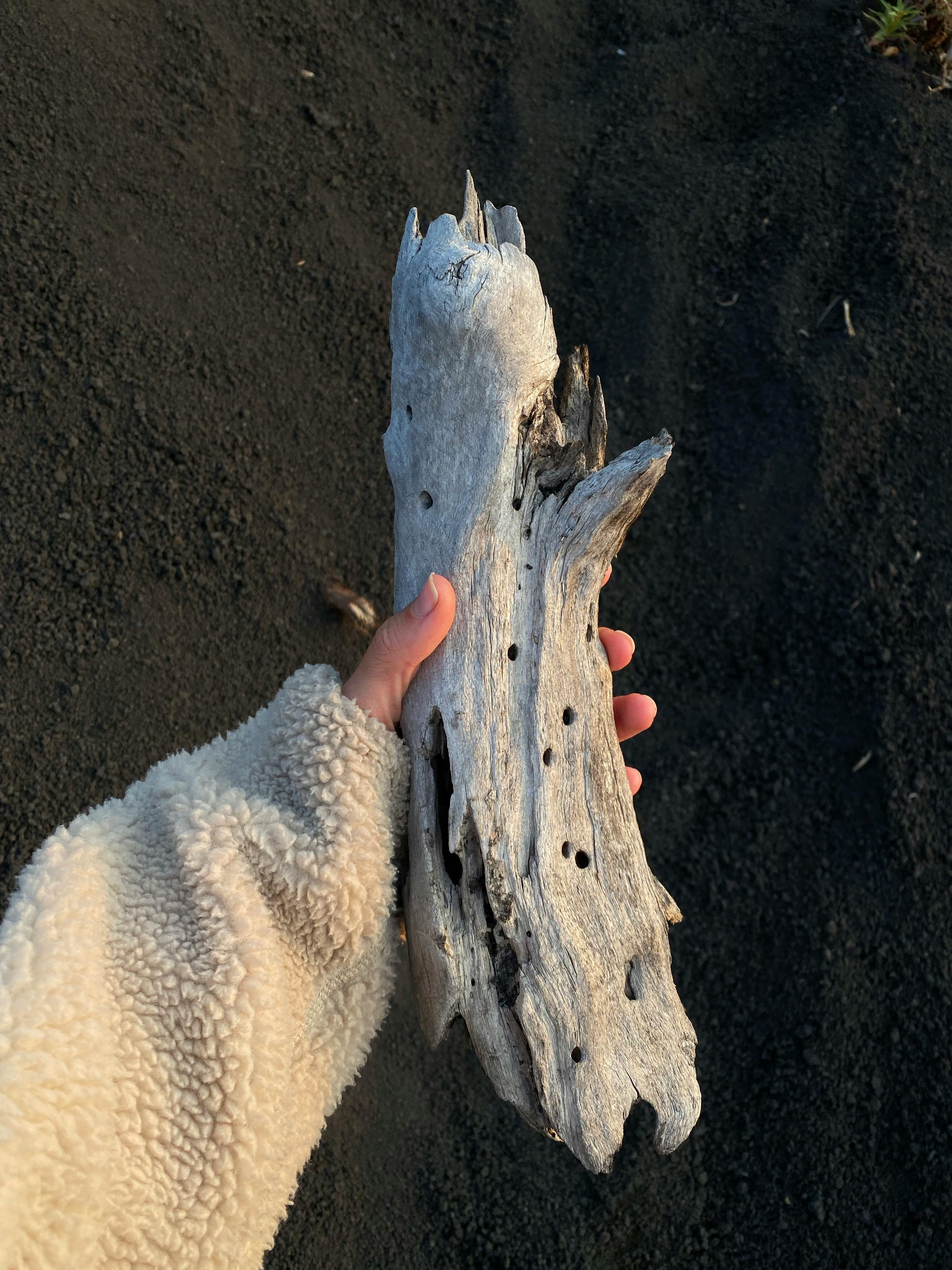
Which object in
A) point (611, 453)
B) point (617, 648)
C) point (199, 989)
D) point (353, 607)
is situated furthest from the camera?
point (611, 453)

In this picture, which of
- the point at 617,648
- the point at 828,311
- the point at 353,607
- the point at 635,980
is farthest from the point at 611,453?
the point at 635,980

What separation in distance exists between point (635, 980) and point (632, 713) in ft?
1.97

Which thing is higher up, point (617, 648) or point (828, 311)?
point (828, 311)

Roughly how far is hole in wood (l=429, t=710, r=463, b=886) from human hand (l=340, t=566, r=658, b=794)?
0.07 m

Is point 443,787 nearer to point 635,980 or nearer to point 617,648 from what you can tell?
point 635,980

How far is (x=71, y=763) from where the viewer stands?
Answer: 7.53 feet

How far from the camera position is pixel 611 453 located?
2.74 meters

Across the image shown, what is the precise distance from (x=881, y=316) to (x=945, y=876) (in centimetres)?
172

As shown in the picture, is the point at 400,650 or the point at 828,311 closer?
the point at 400,650

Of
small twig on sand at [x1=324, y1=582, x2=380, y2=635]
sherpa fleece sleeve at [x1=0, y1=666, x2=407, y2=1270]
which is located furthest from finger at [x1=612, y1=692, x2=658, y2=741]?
small twig on sand at [x1=324, y1=582, x2=380, y2=635]

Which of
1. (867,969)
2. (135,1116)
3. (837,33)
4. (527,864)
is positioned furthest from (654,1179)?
(837,33)

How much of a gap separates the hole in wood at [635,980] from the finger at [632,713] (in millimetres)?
520

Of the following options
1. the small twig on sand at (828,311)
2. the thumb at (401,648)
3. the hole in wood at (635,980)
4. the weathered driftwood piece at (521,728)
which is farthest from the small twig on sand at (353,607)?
the small twig on sand at (828,311)

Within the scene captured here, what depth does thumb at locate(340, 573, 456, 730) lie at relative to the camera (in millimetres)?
1252
